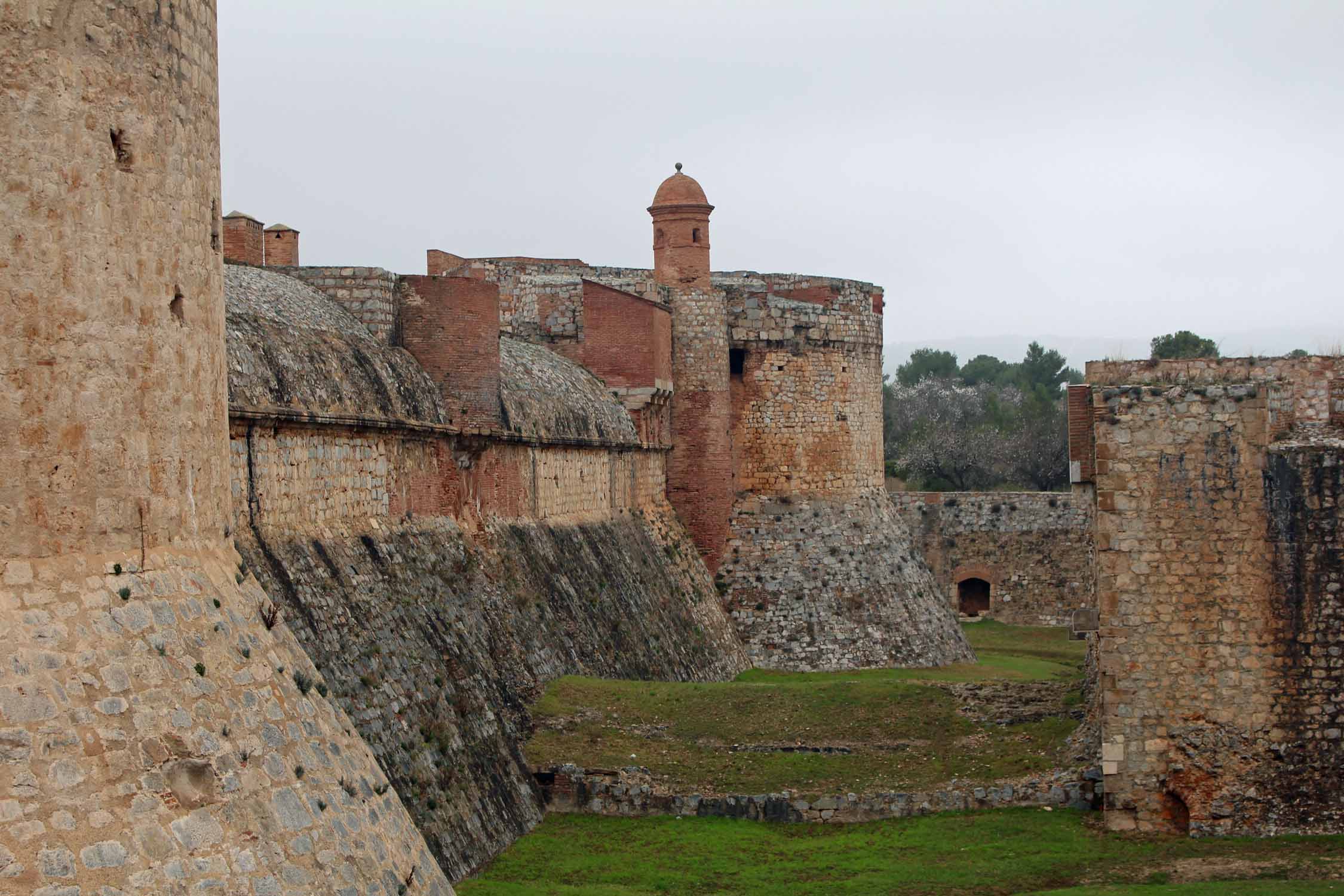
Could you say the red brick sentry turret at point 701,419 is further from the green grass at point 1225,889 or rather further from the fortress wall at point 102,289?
the fortress wall at point 102,289

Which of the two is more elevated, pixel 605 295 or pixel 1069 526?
pixel 605 295

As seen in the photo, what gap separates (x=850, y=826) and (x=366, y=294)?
8.65 m

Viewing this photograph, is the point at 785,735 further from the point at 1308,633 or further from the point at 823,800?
the point at 1308,633

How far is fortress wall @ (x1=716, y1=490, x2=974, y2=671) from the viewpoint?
31.3 m

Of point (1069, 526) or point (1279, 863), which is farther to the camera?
point (1069, 526)

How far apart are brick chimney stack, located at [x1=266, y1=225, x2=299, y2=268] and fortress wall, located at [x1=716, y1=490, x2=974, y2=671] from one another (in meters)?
10.3

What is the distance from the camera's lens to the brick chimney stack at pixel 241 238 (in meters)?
24.5

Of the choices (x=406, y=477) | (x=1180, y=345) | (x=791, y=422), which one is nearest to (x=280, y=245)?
(x=406, y=477)

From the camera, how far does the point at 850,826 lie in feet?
56.7

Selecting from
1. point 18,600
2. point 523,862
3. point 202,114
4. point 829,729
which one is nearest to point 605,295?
point 829,729

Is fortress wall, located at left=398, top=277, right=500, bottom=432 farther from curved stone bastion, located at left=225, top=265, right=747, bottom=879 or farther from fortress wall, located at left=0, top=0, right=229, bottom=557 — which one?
fortress wall, located at left=0, top=0, right=229, bottom=557

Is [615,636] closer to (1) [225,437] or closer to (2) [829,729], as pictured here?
(2) [829,729]

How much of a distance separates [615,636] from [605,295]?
779cm

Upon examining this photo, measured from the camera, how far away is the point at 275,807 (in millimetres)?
8852
